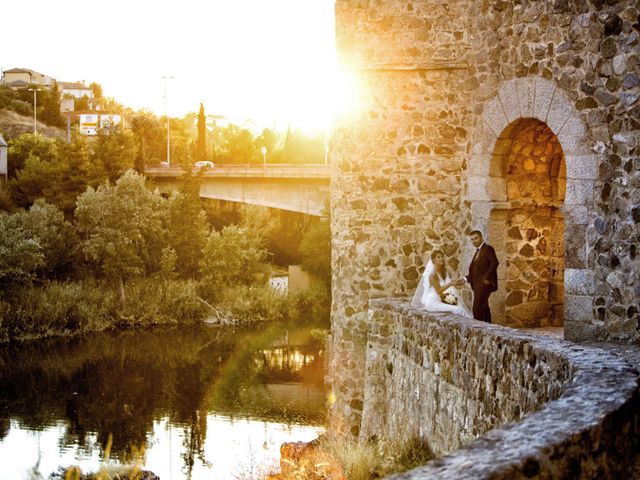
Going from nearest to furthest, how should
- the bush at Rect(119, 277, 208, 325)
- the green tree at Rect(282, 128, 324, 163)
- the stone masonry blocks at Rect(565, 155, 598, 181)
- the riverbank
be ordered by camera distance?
the stone masonry blocks at Rect(565, 155, 598, 181), the riverbank, the bush at Rect(119, 277, 208, 325), the green tree at Rect(282, 128, 324, 163)

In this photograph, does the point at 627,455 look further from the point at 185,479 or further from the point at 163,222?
the point at 163,222

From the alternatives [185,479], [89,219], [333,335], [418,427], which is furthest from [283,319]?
[418,427]

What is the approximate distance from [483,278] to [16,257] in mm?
27707

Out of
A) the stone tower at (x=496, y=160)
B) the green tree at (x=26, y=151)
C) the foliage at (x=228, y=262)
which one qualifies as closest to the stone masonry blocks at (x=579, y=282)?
the stone tower at (x=496, y=160)

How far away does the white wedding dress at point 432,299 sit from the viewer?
9969mm

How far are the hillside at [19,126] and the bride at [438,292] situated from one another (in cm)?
5887

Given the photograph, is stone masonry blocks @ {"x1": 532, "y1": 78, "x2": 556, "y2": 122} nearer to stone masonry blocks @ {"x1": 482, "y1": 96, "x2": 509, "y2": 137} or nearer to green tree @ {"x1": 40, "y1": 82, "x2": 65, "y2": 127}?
stone masonry blocks @ {"x1": 482, "y1": 96, "x2": 509, "y2": 137}

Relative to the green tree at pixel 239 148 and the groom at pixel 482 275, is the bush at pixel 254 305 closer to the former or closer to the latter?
the green tree at pixel 239 148

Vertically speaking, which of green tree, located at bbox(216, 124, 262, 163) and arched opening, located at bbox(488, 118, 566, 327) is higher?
green tree, located at bbox(216, 124, 262, 163)

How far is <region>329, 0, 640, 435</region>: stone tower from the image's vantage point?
861 cm

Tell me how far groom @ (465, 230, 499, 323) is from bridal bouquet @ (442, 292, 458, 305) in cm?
26

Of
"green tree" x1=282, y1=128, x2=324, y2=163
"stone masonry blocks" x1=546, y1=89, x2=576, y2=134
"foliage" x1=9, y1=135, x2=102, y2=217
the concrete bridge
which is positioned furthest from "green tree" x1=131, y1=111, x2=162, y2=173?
"stone masonry blocks" x1=546, y1=89, x2=576, y2=134

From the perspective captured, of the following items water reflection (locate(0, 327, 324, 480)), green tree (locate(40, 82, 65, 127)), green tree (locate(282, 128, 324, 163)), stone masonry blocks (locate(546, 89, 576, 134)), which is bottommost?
water reflection (locate(0, 327, 324, 480))

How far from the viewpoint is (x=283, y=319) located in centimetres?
3984
